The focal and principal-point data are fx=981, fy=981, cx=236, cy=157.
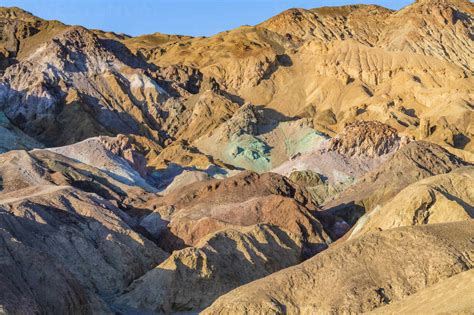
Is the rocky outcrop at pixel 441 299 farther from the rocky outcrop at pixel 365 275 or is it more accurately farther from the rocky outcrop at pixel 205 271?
the rocky outcrop at pixel 205 271

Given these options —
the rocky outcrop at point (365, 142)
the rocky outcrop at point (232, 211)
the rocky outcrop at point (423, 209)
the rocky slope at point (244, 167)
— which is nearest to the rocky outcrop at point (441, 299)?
the rocky slope at point (244, 167)

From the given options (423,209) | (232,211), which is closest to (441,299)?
(423,209)

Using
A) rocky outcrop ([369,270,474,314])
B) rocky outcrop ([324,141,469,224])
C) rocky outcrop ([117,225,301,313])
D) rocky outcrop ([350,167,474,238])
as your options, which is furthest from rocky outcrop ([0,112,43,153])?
rocky outcrop ([369,270,474,314])

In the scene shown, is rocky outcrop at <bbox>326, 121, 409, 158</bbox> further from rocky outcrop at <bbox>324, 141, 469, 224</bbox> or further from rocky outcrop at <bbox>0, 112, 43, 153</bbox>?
rocky outcrop at <bbox>0, 112, 43, 153</bbox>

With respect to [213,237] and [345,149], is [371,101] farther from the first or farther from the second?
[213,237]

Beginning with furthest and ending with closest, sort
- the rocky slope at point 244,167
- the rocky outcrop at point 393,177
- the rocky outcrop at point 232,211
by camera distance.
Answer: the rocky outcrop at point 393,177 → the rocky outcrop at point 232,211 → the rocky slope at point 244,167

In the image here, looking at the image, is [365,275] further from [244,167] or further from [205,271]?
[244,167]

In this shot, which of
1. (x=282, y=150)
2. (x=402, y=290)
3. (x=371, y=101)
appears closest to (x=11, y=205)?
(x=402, y=290)
